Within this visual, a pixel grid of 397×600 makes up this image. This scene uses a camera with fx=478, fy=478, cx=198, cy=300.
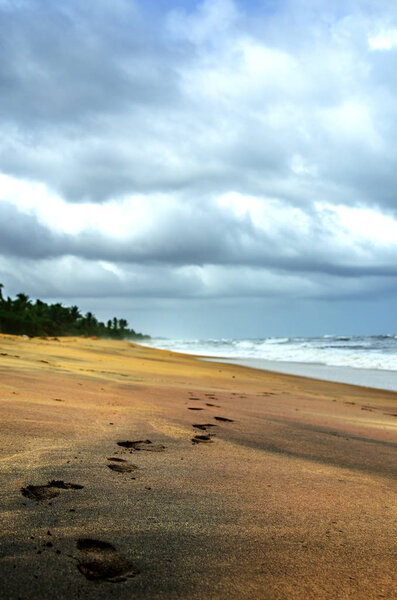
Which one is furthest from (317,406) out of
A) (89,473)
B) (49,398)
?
(89,473)

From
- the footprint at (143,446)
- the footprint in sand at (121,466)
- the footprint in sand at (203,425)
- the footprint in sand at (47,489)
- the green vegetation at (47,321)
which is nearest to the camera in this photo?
the footprint in sand at (47,489)

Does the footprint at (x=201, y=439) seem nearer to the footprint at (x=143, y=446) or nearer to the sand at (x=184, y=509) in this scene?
the sand at (x=184, y=509)

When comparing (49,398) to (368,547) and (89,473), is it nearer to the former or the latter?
(89,473)

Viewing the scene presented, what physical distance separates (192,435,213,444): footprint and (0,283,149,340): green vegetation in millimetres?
40033

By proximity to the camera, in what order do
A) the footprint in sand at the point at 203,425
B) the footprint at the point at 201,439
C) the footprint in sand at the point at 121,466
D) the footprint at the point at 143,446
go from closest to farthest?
the footprint in sand at the point at 121,466
the footprint at the point at 143,446
the footprint at the point at 201,439
the footprint in sand at the point at 203,425

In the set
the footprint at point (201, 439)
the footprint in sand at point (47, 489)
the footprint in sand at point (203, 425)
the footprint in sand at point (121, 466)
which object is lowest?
the footprint in sand at point (47, 489)

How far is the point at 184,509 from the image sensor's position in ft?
7.11

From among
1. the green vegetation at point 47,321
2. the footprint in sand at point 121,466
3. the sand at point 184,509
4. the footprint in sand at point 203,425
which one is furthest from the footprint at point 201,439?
the green vegetation at point 47,321

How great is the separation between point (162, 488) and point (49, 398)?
2.59 meters

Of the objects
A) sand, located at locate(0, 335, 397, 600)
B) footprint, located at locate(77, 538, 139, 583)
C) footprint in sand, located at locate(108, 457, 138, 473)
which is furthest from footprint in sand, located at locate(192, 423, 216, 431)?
footprint, located at locate(77, 538, 139, 583)

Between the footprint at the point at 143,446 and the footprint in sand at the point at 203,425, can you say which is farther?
the footprint in sand at the point at 203,425

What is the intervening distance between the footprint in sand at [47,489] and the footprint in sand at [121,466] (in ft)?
1.23

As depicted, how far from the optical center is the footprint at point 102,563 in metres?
1.53

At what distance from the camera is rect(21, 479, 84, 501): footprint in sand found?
2.12 m
